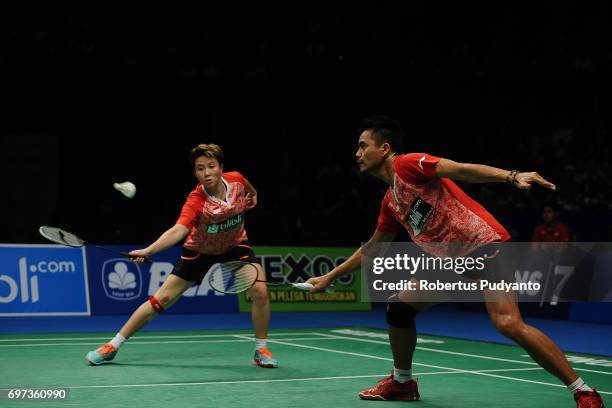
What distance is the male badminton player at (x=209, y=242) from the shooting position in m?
7.61

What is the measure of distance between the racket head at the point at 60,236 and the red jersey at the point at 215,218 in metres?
0.87

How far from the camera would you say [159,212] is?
16984 mm

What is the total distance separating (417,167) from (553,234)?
8.76 m

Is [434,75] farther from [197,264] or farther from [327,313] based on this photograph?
[197,264]

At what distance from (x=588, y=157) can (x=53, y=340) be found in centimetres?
1117

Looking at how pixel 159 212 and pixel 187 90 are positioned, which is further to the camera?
pixel 187 90

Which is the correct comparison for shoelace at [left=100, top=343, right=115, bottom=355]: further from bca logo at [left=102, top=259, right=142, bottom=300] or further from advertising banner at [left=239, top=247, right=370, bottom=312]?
advertising banner at [left=239, top=247, right=370, bottom=312]

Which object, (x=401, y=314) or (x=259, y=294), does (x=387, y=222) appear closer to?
(x=401, y=314)

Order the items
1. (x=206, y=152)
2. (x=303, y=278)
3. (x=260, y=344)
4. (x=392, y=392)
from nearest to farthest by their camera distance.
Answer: (x=392, y=392)
(x=206, y=152)
(x=260, y=344)
(x=303, y=278)

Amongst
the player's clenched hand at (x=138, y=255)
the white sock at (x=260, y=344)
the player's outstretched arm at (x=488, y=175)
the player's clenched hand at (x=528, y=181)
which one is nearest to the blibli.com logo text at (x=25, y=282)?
the white sock at (x=260, y=344)

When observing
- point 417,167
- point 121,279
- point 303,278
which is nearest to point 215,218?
point 417,167

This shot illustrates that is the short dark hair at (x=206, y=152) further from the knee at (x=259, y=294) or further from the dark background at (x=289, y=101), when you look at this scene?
the dark background at (x=289, y=101)

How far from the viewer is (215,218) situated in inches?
303

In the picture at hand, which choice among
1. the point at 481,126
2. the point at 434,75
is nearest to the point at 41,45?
the point at 434,75
